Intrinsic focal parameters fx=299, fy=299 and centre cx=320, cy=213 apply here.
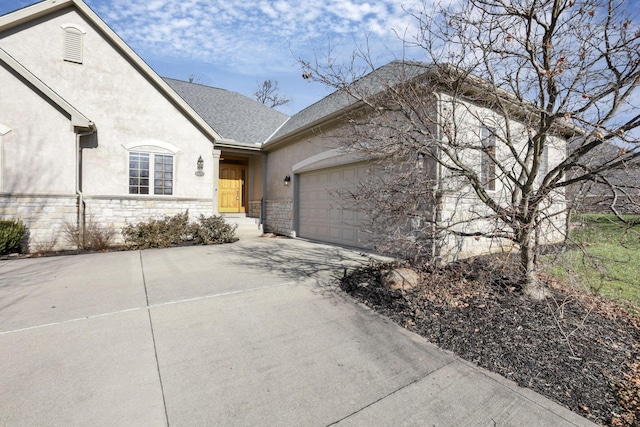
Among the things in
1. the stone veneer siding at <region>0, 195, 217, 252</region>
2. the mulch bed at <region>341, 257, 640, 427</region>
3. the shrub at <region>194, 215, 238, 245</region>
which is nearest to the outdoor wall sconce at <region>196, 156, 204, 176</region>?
the stone veneer siding at <region>0, 195, 217, 252</region>

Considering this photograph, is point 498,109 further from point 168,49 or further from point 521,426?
point 168,49

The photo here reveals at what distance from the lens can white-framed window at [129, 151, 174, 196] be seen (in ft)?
33.2

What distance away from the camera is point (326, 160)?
9531 mm

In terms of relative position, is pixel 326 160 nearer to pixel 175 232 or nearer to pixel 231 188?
pixel 175 232

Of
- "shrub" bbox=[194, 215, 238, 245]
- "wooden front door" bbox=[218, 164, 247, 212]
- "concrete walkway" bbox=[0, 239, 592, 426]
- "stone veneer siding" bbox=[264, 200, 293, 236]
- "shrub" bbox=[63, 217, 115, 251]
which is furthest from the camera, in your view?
"wooden front door" bbox=[218, 164, 247, 212]

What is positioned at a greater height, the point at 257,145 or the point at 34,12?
the point at 34,12

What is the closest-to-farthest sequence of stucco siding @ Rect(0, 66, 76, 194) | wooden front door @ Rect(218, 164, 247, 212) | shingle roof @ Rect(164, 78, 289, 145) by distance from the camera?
stucco siding @ Rect(0, 66, 76, 194) < shingle roof @ Rect(164, 78, 289, 145) < wooden front door @ Rect(218, 164, 247, 212)

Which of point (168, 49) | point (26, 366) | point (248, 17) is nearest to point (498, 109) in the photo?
point (248, 17)

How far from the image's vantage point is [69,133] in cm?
865

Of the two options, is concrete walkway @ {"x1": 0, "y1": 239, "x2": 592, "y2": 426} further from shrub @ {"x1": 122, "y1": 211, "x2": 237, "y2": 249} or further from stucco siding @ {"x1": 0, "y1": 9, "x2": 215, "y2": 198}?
stucco siding @ {"x1": 0, "y1": 9, "x2": 215, "y2": 198}

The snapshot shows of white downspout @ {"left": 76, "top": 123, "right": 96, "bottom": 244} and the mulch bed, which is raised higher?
white downspout @ {"left": 76, "top": 123, "right": 96, "bottom": 244}

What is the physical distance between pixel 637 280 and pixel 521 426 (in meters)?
5.55

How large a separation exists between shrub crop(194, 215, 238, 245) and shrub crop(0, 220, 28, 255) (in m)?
4.37

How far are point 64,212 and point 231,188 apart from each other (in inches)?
268
